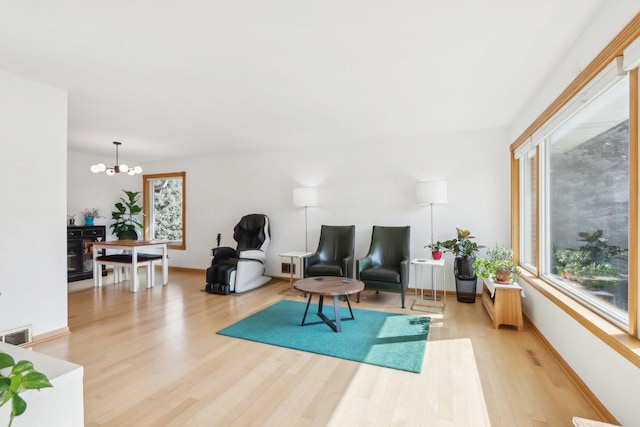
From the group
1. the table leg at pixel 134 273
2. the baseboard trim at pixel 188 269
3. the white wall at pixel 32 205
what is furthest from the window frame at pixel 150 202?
the white wall at pixel 32 205

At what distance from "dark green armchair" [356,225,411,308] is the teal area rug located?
0.40m

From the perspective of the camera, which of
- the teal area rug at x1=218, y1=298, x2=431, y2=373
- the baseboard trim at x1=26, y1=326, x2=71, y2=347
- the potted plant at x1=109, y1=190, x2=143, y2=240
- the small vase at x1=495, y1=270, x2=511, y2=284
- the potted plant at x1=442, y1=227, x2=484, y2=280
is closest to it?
the teal area rug at x1=218, y1=298, x2=431, y2=373

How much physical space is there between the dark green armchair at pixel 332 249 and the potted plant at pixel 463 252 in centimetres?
134

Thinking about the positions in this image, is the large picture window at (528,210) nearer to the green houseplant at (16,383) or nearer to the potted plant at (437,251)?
the potted plant at (437,251)

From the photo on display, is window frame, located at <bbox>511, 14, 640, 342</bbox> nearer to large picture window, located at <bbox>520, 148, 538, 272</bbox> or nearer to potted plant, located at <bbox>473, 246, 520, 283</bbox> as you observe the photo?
potted plant, located at <bbox>473, 246, 520, 283</bbox>

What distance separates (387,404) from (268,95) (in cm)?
284

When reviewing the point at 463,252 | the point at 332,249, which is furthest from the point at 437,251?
the point at 332,249

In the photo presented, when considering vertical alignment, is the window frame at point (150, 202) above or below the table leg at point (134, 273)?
above

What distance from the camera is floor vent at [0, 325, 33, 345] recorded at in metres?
2.69

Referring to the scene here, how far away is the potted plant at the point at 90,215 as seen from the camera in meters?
5.93

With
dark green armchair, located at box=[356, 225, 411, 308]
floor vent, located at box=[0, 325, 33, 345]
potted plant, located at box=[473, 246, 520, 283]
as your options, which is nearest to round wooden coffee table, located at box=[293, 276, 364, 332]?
dark green armchair, located at box=[356, 225, 411, 308]

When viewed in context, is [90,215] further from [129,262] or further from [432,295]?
[432,295]

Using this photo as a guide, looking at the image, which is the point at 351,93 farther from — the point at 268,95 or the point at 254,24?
the point at 254,24

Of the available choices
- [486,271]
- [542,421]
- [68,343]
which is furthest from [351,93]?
[68,343]
